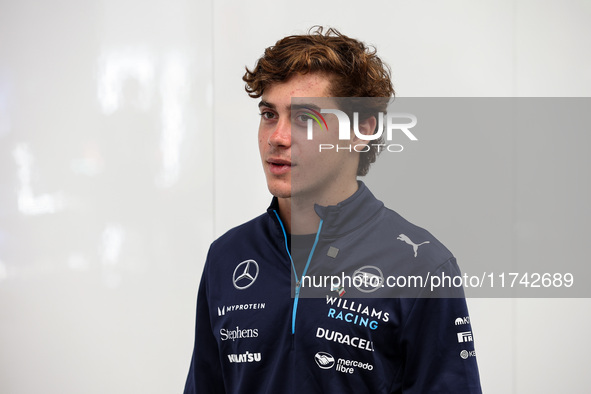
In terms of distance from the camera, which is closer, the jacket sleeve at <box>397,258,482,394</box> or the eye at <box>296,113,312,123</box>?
the jacket sleeve at <box>397,258,482,394</box>

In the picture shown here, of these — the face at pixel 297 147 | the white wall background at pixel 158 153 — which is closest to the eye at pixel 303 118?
the face at pixel 297 147

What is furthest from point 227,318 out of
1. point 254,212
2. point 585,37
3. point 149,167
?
point 585,37

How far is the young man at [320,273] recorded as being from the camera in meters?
1.10

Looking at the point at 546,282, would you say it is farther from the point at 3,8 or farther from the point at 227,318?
the point at 3,8

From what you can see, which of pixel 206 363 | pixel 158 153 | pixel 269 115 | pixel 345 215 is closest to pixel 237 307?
pixel 206 363

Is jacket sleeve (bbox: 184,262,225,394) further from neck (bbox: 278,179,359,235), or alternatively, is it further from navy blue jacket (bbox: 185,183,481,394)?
neck (bbox: 278,179,359,235)

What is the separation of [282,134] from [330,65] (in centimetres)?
18

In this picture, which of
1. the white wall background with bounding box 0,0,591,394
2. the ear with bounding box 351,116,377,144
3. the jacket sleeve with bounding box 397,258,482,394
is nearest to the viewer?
the jacket sleeve with bounding box 397,258,482,394

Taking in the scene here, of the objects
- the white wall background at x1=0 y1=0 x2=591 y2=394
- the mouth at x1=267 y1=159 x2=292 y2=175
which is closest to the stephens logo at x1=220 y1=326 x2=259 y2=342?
the mouth at x1=267 y1=159 x2=292 y2=175

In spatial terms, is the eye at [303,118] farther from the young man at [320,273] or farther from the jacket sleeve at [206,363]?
the jacket sleeve at [206,363]

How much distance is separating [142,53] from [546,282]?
1924 millimetres

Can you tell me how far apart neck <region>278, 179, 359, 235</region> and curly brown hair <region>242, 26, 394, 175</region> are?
18cm

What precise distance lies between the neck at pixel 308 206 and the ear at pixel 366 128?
0.11 m

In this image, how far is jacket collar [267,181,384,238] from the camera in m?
1.22
